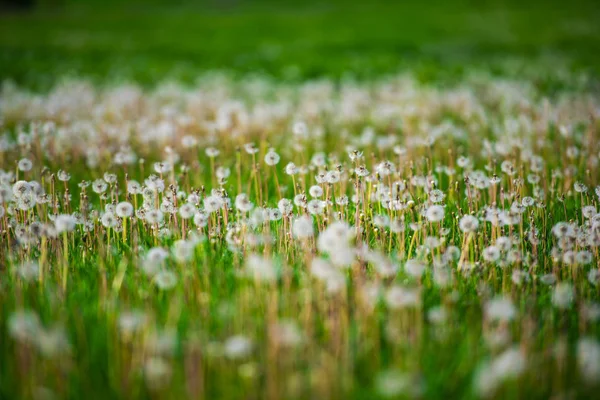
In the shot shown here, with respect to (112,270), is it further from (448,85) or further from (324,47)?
(324,47)

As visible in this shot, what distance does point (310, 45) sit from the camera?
753 inches

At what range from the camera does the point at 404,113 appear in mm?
7391

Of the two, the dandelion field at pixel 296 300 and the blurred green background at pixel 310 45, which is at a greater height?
the blurred green background at pixel 310 45

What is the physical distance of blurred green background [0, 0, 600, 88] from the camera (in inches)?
534

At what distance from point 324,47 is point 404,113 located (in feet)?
39.1

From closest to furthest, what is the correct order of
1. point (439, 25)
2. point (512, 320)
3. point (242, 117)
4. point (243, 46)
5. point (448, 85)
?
point (512, 320)
point (242, 117)
point (448, 85)
point (243, 46)
point (439, 25)

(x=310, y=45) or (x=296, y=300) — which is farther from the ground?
(x=310, y=45)

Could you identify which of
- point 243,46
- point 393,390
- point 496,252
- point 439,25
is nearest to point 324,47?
point 243,46

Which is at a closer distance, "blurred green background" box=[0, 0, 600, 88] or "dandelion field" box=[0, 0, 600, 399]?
"dandelion field" box=[0, 0, 600, 399]

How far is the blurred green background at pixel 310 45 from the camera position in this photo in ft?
44.5

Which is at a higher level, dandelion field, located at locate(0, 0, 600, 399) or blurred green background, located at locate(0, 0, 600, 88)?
blurred green background, located at locate(0, 0, 600, 88)

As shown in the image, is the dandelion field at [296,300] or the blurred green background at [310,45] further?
the blurred green background at [310,45]

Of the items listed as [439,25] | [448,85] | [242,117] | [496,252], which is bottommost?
[496,252]

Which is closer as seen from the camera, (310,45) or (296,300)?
(296,300)
